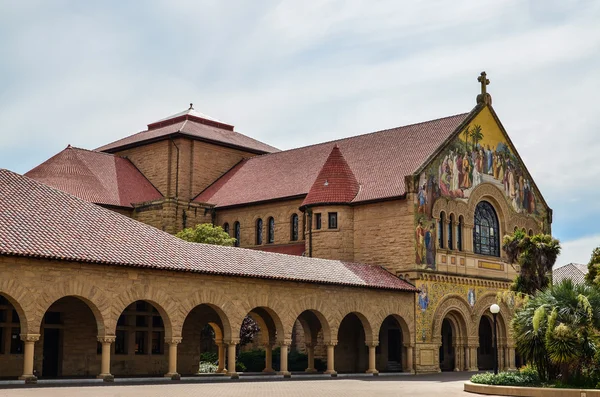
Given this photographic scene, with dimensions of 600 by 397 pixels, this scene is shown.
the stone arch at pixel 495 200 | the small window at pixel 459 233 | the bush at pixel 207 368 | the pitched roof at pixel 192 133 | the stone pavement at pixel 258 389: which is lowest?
the bush at pixel 207 368

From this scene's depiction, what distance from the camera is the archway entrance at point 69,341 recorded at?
34250 millimetres

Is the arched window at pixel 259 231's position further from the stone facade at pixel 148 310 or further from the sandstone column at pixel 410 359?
the sandstone column at pixel 410 359

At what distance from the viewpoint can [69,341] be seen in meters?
34.8

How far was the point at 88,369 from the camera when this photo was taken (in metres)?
35.0

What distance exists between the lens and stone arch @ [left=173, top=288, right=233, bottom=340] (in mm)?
33594

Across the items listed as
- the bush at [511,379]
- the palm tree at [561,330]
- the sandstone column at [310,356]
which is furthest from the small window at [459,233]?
the bush at [511,379]

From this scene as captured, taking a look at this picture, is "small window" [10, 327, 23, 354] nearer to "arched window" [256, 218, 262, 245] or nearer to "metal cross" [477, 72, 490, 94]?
"arched window" [256, 218, 262, 245]

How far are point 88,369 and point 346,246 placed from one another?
652 inches

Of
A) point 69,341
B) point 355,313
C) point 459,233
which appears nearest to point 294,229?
point 459,233

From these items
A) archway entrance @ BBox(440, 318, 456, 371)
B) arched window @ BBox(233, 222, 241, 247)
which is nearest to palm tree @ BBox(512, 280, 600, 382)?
archway entrance @ BBox(440, 318, 456, 371)

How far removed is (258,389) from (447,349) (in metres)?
23.4

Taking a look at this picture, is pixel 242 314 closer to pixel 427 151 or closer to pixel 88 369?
pixel 88 369

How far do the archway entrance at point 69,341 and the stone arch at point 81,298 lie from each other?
11.3 feet

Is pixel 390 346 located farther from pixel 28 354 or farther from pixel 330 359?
pixel 28 354
